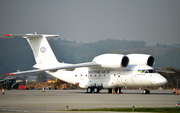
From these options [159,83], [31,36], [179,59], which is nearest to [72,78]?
[31,36]

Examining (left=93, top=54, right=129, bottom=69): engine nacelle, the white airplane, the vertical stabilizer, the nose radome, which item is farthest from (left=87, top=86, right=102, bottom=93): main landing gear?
the nose radome

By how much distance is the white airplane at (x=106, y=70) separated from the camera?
30.3m

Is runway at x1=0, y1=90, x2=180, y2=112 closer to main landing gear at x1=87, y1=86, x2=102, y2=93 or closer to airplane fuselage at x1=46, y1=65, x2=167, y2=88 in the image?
airplane fuselage at x1=46, y1=65, x2=167, y2=88

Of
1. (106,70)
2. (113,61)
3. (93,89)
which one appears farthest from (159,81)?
(93,89)

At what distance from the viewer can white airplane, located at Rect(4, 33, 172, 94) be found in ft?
99.4

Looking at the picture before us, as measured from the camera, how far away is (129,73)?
31188 millimetres

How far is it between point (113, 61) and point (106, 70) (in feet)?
9.73

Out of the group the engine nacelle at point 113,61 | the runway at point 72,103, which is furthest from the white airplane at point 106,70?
the runway at point 72,103

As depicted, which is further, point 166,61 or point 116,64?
point 166,61

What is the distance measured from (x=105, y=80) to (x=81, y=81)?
339 centimetres

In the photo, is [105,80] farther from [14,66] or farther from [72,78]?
[14,66]

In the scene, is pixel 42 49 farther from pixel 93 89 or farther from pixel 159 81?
pixel 159 81

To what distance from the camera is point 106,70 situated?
109 ft

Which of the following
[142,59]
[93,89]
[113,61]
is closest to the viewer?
[113,61]
